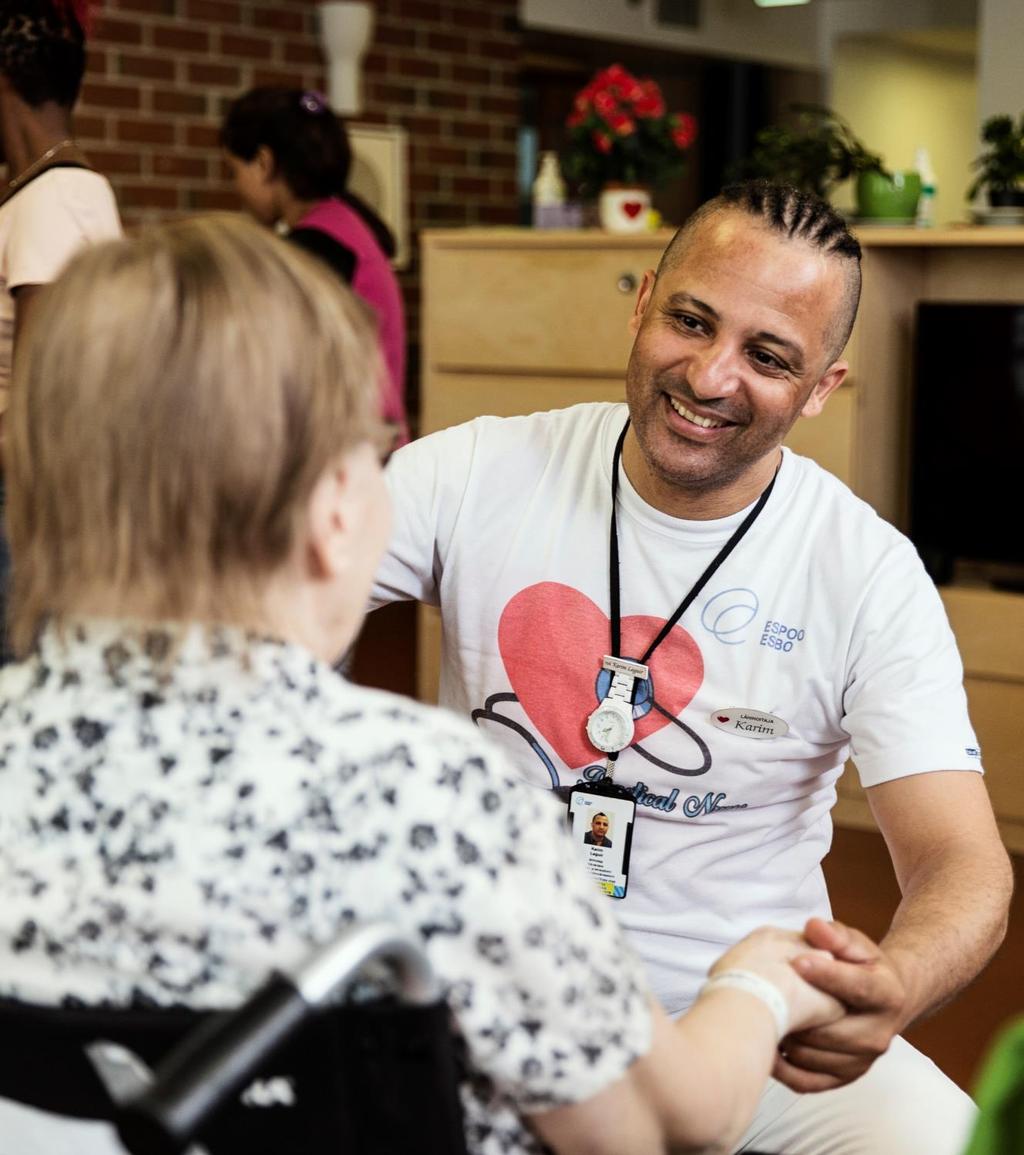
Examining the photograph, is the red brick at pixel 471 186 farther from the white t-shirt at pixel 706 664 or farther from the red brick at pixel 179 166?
the white t-shirt at pixel 706 664

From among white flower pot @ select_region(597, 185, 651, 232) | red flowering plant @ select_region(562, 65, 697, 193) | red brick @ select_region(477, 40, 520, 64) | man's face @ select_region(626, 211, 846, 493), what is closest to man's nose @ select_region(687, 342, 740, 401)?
man's face @ select_region(626, 211, 846, 493)

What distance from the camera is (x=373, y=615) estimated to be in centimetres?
584

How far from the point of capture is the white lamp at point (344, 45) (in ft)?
18.0

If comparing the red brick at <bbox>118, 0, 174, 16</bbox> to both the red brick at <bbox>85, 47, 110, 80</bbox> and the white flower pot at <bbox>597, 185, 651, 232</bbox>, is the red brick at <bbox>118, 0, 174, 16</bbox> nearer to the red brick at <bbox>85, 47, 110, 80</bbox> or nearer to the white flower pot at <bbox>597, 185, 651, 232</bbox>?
the red brick at <bbox>85, 47, 110, 80</bbox>

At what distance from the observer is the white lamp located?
5.47 m

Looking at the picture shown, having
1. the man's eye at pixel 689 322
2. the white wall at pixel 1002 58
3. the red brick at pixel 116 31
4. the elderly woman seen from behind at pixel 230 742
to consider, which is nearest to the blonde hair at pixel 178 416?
the elderly woman seen from behind at pixel 230 742

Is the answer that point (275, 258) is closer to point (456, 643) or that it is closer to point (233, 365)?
point (233, 365)

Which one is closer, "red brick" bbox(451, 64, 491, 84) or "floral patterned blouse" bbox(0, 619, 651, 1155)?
"floral patterned blouse" bbox(0, 619, 651, 1155)

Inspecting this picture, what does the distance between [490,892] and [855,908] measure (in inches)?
97.7

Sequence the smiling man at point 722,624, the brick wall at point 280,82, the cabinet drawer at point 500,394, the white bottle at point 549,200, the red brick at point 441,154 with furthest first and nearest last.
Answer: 1. the red brick at point 441,154
2. the brick wall at point 280,82
3. the white bottle at point 549,200
4. the cabinet drawer at point 500,394
5. the smiling man at point 722,624

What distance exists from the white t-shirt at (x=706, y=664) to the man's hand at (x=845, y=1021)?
1.04ft

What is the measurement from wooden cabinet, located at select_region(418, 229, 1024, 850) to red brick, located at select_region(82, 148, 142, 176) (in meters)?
1.44

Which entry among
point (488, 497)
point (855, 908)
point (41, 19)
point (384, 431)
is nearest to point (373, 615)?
point (855, 908)

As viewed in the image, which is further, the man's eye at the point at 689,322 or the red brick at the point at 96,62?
the red brick at the point at 96,62
